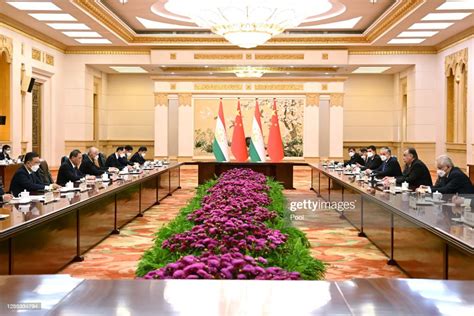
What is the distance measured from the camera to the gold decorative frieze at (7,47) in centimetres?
1376

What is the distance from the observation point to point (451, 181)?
6.57 metres

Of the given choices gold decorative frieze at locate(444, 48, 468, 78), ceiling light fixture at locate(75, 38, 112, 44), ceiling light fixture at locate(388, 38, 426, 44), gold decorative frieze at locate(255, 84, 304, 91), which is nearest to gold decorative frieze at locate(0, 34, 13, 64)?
ceiling light fixture at locate(75, 38, 112, 44)

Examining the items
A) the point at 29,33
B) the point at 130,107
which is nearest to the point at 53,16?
the point at 29,33

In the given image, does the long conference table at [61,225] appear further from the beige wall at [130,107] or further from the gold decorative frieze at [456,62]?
Answer: the beige wall at [130,107]

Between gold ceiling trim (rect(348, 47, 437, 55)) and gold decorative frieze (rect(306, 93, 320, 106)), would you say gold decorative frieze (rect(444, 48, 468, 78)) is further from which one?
gold decorative frieze (rect(306, 93, 320, 106))

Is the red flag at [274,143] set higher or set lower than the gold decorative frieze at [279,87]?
lower

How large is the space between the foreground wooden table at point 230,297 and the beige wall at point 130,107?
69.2 feet

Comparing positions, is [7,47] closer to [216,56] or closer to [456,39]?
[216,56]

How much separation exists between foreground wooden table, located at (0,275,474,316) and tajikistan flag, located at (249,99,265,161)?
12.8 metres

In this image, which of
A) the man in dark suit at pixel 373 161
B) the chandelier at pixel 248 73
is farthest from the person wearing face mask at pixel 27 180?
the chandelier at pixel 248 73

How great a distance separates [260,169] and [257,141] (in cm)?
83

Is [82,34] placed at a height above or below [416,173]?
above

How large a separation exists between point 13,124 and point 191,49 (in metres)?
6.08

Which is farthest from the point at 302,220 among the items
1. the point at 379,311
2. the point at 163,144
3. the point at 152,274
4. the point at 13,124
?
the point at 163,144
